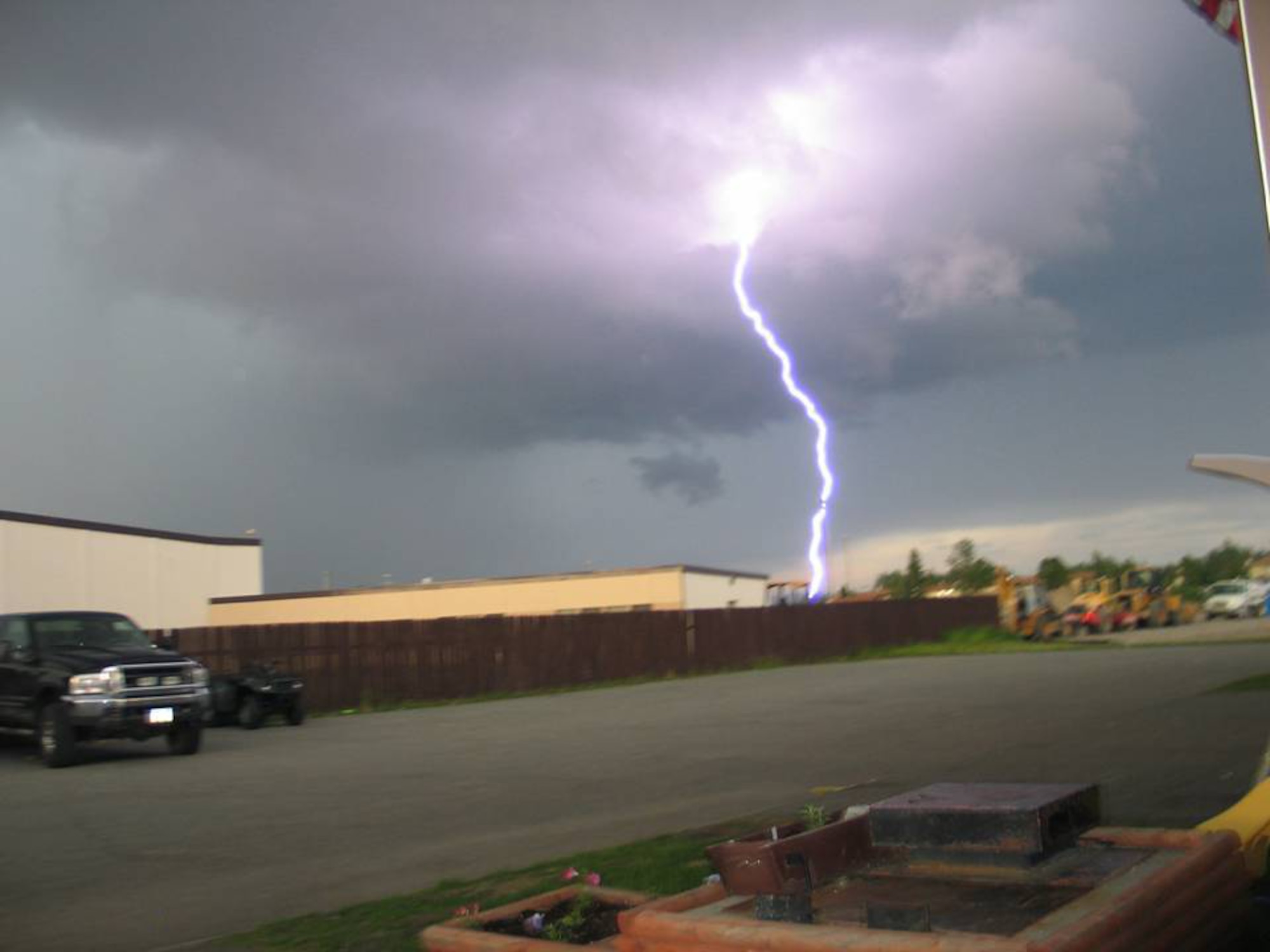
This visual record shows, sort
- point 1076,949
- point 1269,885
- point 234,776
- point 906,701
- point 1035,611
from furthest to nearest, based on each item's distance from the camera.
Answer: point 1035,611, point 906,701, point 234,776, point 1269,885, point 1076,949

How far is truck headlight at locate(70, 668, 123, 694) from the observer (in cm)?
1633

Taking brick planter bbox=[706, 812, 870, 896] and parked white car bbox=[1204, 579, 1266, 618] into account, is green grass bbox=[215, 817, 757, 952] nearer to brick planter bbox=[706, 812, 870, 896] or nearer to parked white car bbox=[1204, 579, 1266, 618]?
brick planter bbox=[706, 812, 870, 896]

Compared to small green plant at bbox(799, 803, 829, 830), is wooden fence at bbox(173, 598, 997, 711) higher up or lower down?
higher up

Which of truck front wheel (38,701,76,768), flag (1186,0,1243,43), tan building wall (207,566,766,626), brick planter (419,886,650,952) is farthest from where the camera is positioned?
tan building wall (207,566,766,626)

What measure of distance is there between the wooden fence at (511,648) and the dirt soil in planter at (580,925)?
73.8 feet

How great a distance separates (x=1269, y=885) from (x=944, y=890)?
1550 millimetres

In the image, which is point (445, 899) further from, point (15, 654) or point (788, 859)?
point (15, 654)

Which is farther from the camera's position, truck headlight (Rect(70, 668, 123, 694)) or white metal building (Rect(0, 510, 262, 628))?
white metal building (Rect(0, 510, 262, 628))

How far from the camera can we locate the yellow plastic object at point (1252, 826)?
5152mm

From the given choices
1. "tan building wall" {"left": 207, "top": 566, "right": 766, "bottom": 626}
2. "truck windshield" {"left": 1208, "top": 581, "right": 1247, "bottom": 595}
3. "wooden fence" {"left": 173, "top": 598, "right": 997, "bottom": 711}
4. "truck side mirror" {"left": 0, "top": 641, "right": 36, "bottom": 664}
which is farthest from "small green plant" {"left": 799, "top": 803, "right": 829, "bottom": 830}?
"truck windshield" {"left": 1208, "top": 581, "right": 1247, "bottom": 595}

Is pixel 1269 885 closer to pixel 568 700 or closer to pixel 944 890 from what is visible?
pixel 944 890

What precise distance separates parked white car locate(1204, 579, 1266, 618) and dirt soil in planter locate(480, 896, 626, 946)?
222ft

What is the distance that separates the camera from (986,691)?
21.8 metres

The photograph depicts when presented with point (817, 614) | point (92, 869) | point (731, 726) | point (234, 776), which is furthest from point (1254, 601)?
point (92, 869)
